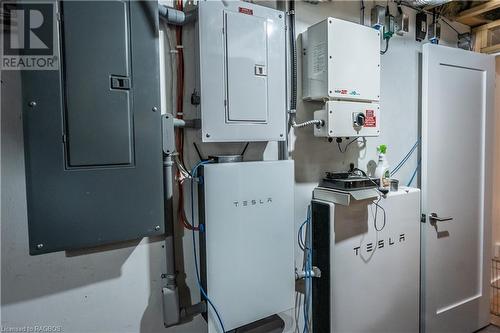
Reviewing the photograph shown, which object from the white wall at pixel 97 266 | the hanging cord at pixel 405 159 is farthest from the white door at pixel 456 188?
the white wall at pixel 97 266

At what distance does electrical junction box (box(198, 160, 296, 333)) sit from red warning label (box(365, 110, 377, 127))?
1.79 feet

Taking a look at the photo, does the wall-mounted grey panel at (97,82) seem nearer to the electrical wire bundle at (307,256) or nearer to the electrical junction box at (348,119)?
the electrical junction box at (348,119)

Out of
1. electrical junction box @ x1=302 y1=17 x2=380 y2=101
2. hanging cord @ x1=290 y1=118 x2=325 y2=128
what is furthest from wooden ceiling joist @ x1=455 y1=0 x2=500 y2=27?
hanging cord @ x1=290 y1=118 x2=325 y2=128

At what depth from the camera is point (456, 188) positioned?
6.47 ft

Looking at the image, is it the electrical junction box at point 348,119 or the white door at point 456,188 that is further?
the white door at point 456,188

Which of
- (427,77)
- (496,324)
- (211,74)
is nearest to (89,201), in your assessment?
(211,74)

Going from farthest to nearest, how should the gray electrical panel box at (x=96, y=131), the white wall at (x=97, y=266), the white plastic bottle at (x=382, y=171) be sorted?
the white plastic bottle at (x=382, y=171), the white wall at (x=97, y=266), the gray electrical panel box at (x=96, y=131)

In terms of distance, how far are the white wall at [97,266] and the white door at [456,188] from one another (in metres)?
0.79

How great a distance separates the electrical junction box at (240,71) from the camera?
107 centimetres

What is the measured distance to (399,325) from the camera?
171cm

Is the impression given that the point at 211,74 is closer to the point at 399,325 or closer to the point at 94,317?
the point at 94,317

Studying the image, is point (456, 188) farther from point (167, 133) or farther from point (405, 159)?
point (167, 133)

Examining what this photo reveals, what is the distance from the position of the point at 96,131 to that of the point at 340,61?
1.11m

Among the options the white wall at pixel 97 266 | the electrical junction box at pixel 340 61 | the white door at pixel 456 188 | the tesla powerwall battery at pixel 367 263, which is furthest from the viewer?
the white door at pixel 456 188
